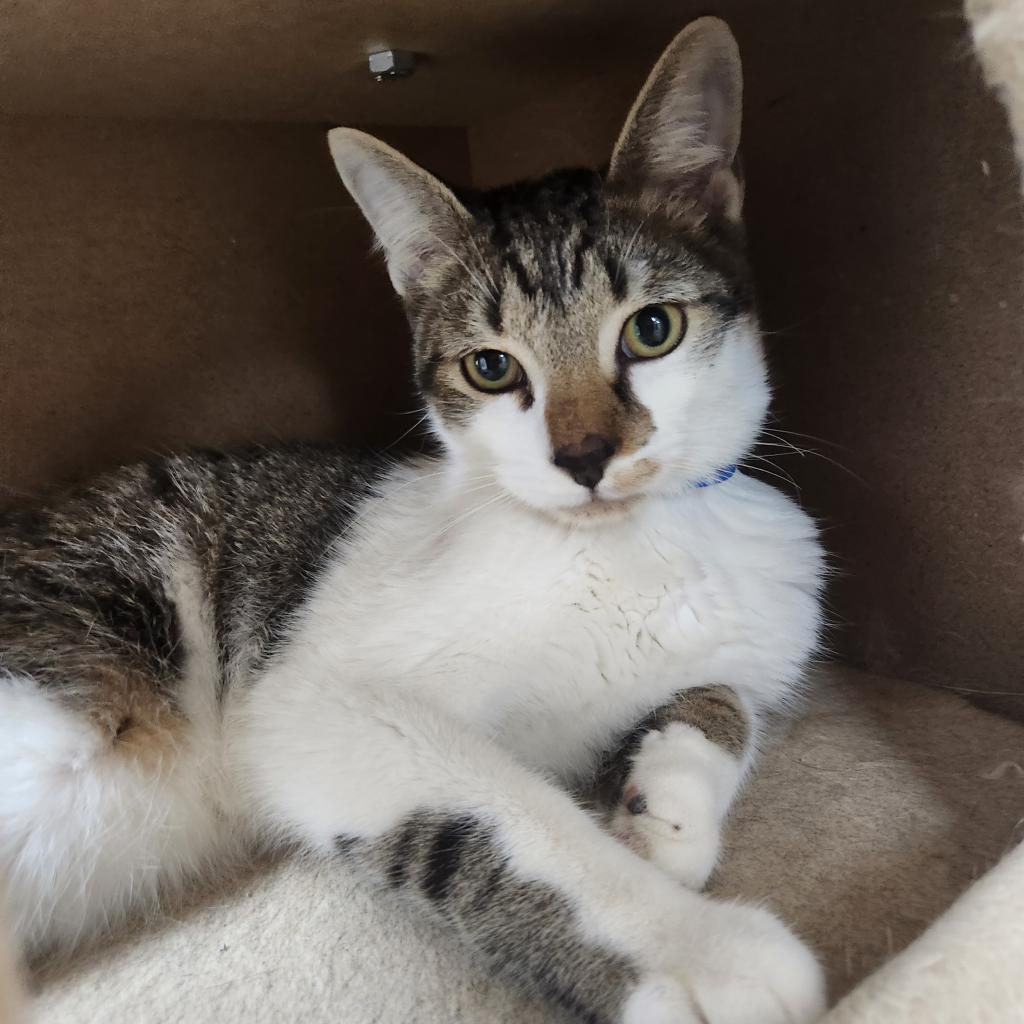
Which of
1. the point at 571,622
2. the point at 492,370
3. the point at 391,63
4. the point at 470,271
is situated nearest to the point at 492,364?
the point at 492,370

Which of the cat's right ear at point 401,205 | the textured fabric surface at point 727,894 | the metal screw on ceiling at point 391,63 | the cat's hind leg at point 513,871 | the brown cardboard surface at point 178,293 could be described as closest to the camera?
the cat's hind leg at point 513,871

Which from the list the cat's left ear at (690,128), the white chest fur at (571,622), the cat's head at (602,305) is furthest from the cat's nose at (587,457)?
the cat's left ear at (690,128)

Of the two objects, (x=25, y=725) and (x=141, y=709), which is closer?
(x=25, y=725)

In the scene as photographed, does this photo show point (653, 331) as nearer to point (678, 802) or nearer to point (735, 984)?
point (678, 802)

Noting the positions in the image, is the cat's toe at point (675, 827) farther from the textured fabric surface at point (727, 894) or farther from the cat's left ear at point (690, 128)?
the cat's left ear at point (690, 128)

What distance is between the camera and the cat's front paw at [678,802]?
3.39 ft

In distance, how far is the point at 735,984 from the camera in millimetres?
782

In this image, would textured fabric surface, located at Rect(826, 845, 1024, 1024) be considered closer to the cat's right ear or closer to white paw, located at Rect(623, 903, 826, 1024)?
white paw, located at Rect(623, 903, 826, 1024)

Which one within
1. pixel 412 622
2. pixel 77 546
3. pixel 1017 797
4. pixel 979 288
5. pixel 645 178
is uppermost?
pixel 645 178

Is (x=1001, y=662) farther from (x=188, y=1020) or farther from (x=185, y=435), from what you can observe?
(x=185, y=435)

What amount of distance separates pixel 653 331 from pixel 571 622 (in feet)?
1.28

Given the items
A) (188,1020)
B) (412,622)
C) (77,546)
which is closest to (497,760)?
(412,622)

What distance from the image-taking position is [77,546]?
1.38 m

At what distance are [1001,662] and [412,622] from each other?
0.86 m
